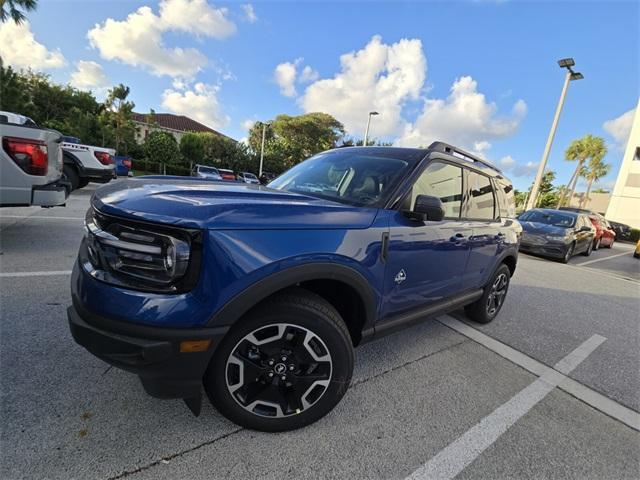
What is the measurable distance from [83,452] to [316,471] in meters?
1.15

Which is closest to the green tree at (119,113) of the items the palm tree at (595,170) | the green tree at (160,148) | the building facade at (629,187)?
the green tree at (160,148)

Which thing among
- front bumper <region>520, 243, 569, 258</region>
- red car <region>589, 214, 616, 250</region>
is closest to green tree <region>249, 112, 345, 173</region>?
red car <region>589, 214, 616, 250</region>

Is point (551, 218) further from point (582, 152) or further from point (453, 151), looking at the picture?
point (582, 152)

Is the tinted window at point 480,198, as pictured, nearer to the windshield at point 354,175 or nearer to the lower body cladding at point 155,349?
the windshield at point 354,175

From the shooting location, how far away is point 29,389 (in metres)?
1.98

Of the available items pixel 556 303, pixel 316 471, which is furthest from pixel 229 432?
pixel 556 303

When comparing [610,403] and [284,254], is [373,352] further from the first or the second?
[610,403]

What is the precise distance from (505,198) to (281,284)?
11.2 feet

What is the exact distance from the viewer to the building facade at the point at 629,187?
34531mm

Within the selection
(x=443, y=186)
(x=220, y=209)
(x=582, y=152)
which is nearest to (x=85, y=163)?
(x=220, y=209)

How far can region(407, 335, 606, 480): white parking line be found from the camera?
5.97ft

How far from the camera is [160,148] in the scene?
31969mm

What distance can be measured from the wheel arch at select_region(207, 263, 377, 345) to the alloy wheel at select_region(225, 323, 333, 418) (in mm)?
207

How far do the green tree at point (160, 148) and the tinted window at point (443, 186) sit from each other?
113 feet
